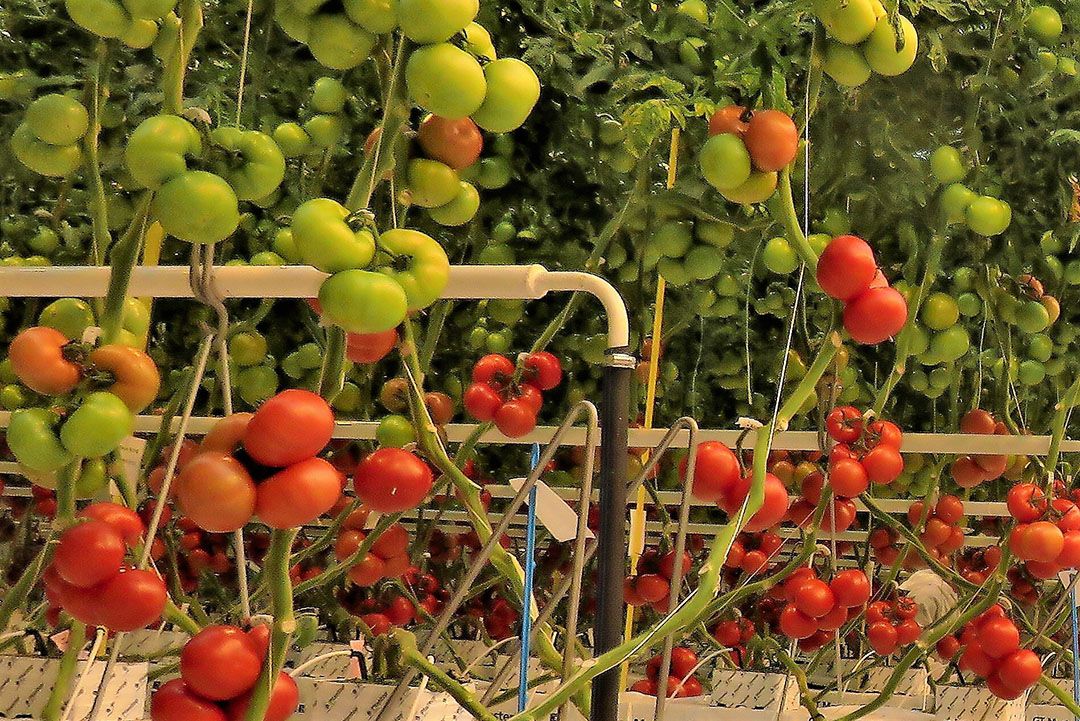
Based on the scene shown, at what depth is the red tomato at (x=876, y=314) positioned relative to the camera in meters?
1.13

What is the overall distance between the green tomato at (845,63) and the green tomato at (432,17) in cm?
48

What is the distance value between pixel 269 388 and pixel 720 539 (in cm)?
110

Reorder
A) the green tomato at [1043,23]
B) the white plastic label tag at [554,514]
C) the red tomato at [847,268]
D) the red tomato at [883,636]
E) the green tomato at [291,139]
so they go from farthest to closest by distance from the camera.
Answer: the red tomato at [883,636]
the green tomato at [1043,23]
the green tomato at [291,139]
the red tomato at [847,268]
the white plastic label tag at [554,514]

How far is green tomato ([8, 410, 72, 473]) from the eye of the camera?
737 mm

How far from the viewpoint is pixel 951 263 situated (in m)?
1.96

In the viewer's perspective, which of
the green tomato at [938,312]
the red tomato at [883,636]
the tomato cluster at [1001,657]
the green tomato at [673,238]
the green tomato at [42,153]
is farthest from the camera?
the red tomato at [883,636]

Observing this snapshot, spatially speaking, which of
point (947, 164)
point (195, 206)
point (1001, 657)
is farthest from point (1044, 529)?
point (195, 206)

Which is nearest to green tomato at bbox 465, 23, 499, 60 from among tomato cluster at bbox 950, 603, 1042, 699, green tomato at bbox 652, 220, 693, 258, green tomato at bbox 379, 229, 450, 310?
green tomato at bbox 379, 229, 450, 310

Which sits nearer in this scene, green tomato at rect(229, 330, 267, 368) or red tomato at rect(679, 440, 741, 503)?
red tomato at rect(679, 440, 741, 503)

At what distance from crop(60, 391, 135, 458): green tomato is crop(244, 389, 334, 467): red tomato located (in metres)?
0.08

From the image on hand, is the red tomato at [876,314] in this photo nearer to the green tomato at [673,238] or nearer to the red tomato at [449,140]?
the green tomato at [673,238]

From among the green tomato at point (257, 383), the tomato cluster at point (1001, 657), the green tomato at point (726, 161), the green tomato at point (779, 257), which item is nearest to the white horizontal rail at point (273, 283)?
the green tomato at point (726, 161)

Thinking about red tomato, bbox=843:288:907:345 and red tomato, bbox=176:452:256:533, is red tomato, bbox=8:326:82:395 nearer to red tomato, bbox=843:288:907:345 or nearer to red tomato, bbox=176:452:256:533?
red tomato, bbox=176:452:256:533

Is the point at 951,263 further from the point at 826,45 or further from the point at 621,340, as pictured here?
the point at 621,340
